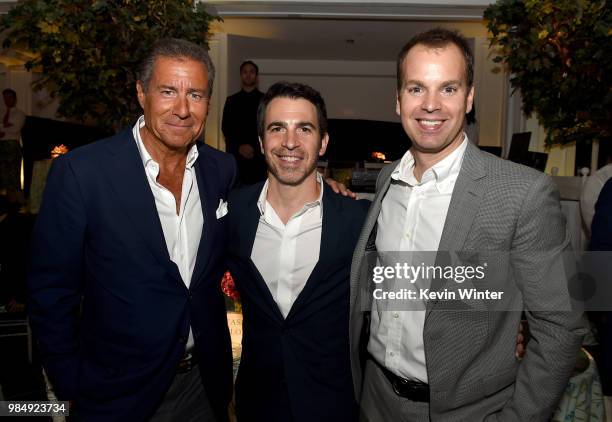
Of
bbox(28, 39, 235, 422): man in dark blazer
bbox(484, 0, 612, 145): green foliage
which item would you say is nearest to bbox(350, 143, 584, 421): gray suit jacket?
bbox(28, 39, 235, 422): man in dark blazer

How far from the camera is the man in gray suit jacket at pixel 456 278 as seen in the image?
4.36ft

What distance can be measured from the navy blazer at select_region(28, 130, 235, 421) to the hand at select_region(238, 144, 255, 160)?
158 inches

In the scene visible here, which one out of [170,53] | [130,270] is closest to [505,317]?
[130,270]

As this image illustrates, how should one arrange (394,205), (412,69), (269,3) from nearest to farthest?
1. (412,69)
2. (394,205)
3. (269,3)

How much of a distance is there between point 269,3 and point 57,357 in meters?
5.30

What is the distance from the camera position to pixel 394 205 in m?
1.67

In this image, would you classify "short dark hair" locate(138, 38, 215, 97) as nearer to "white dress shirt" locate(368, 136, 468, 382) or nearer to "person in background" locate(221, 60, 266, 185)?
"white dress shirt" locate(368, 136, 468, 382)

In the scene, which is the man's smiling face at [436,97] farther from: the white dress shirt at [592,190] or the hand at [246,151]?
the hand at [246,151]

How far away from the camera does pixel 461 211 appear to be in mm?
1396

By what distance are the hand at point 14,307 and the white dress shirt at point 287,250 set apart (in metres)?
3.00

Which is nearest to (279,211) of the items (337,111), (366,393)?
(366,393)

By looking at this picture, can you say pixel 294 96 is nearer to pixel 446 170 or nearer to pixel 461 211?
pixel 446 170

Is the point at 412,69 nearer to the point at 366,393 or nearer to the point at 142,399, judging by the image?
the point at 366,393

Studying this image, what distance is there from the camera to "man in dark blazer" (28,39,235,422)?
5.20ft
